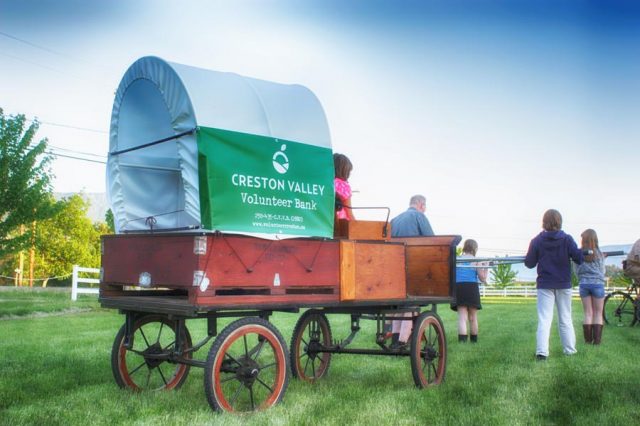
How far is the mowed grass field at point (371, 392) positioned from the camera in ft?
18.5

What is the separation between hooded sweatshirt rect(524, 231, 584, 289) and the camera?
32.7ft

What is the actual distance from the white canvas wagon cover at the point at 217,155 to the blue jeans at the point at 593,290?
7.09 metres

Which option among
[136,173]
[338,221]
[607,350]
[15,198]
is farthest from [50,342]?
[15,198]

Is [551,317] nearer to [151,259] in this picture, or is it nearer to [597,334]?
[597,334]

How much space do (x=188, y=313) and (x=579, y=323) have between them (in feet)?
44.2

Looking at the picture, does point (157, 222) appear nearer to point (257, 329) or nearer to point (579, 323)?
point (257, 329)

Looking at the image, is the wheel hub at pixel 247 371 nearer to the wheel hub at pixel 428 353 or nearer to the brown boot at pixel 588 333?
the wheel hub at pixel 428 353

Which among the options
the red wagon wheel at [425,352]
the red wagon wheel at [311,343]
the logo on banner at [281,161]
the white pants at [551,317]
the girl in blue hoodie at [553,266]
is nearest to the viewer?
the logo on banner at [281,161]

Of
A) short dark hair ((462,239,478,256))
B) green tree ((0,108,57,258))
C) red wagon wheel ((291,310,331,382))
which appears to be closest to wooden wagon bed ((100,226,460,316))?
red wagon wheel ((291,310,331,382))

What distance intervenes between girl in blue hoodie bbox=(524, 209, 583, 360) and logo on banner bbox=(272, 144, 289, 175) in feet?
16.2

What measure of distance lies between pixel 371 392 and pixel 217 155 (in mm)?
2821

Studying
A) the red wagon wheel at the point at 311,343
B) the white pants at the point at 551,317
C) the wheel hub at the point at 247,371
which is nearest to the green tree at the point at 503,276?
the white pants at the point at 551,317

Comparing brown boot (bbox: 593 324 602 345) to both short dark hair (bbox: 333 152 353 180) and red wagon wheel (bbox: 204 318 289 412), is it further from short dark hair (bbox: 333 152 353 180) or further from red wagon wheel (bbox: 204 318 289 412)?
red wagon wheel (bbox: 204 318 289 412)

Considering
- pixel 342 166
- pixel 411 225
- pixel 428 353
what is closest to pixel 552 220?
pixel 411 225
